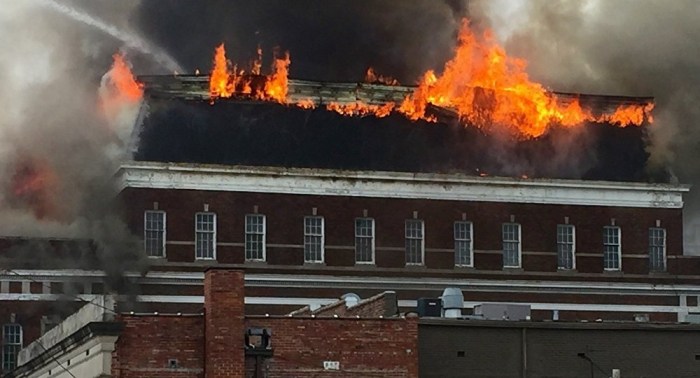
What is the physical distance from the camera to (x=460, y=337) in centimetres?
3988

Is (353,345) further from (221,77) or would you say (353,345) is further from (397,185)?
(221,77)

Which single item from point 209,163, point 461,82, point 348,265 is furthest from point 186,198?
point 461,82

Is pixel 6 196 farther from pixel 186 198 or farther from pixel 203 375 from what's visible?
pixel 203 375

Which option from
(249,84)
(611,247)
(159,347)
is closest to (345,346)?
(159,347)

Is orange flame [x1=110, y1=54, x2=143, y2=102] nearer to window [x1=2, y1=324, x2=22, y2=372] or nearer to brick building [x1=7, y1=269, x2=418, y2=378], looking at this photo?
window [x1=2, y1=324, x2=22, y2=372]

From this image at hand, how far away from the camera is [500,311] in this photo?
139 ft

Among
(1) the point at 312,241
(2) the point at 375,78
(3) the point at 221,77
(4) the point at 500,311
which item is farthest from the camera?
(2) the point at 375,78

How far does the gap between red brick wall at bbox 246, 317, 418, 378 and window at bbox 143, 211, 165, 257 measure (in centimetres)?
2624

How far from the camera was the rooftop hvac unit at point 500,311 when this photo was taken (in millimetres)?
41938

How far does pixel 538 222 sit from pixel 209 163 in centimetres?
1254

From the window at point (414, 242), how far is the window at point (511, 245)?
3231mm

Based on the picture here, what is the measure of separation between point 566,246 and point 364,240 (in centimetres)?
790

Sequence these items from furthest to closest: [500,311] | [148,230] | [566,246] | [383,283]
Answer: [566,246]
[383,283]
[148,230]
[500,311]

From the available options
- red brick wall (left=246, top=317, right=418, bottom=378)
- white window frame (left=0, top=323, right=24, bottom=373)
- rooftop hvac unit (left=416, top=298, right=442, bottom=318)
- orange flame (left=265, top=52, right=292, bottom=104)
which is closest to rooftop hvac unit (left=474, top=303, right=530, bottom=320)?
rooftop hvac unit (left=416, top=298, right=442, bottom=318)
